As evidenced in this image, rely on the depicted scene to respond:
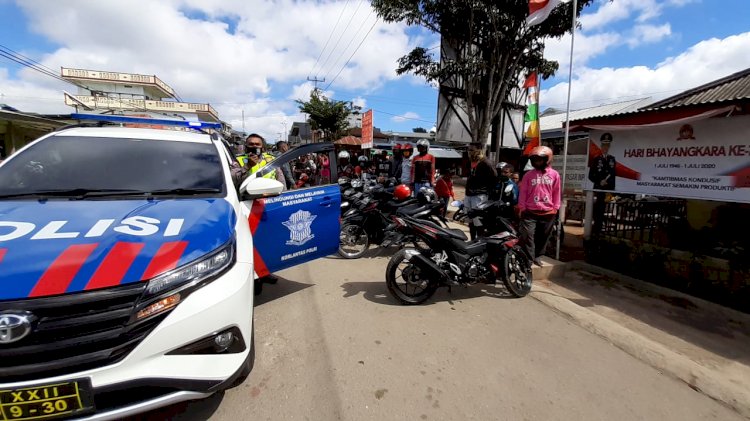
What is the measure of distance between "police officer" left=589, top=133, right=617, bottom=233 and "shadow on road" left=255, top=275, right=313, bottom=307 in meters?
4.78

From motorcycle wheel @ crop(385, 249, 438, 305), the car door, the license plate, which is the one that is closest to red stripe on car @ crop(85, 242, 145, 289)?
the license plate

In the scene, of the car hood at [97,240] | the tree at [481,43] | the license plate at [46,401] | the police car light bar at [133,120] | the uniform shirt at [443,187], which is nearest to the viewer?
the license plate at [46,401]

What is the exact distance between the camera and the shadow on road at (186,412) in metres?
2.05

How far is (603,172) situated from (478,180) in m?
1.92

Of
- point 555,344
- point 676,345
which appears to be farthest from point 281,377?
point 676,345

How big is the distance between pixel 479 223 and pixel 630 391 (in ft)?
8.00

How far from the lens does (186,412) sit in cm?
210

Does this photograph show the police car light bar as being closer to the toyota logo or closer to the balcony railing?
the toyota logo

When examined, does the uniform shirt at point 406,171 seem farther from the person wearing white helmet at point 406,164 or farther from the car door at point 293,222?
the car door at point 293,222

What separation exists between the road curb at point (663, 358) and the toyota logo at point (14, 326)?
407 centimetres

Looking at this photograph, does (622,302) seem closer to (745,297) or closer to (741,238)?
(745,297)

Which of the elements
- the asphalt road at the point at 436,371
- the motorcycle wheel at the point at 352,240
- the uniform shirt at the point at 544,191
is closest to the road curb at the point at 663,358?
the asphalt road at the point at 436,371

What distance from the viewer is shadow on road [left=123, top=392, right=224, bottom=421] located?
6.72ft

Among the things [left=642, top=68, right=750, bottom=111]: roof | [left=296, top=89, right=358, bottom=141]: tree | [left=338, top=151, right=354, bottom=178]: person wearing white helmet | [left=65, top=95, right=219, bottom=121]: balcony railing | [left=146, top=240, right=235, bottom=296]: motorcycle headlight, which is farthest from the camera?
[left=65, top=95, right=219, bottom=121]: balcony railing
